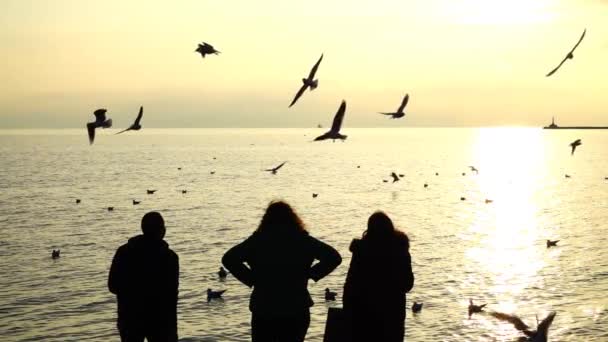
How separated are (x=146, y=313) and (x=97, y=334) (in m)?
17.4

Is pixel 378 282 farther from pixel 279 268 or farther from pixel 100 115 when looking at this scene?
pixel 100 115

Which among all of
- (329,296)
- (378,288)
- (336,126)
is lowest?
(329,296)

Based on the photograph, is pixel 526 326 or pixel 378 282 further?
pixel 526 326

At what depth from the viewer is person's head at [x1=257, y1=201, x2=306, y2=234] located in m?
6.15

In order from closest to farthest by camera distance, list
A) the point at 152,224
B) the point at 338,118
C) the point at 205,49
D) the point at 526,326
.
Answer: the point at 152,224 → the point at 338,118 → the point at 526,326 → the point at 205,49

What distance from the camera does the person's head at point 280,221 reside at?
6.15 metres

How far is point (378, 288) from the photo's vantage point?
6500 millimetres

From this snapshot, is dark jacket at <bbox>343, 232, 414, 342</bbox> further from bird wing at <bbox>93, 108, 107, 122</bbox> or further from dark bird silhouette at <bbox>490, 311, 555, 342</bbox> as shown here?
bird wing at <bbox>93, 108, 107, 122</bbox>

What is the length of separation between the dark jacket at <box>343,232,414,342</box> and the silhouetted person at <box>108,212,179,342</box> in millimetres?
1627

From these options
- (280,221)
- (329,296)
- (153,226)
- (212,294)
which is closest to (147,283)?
(153,226)

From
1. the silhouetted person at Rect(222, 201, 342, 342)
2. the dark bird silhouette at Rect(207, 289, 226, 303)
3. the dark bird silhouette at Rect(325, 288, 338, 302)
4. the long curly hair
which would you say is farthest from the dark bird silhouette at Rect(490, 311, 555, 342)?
→ the dark bird silhouette at Rect(207, 289, 226, 303)

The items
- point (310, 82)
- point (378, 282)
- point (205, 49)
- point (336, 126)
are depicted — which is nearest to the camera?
point (378, 282)

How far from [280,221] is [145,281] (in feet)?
4.56

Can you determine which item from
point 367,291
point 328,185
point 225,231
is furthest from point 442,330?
point 328,185
